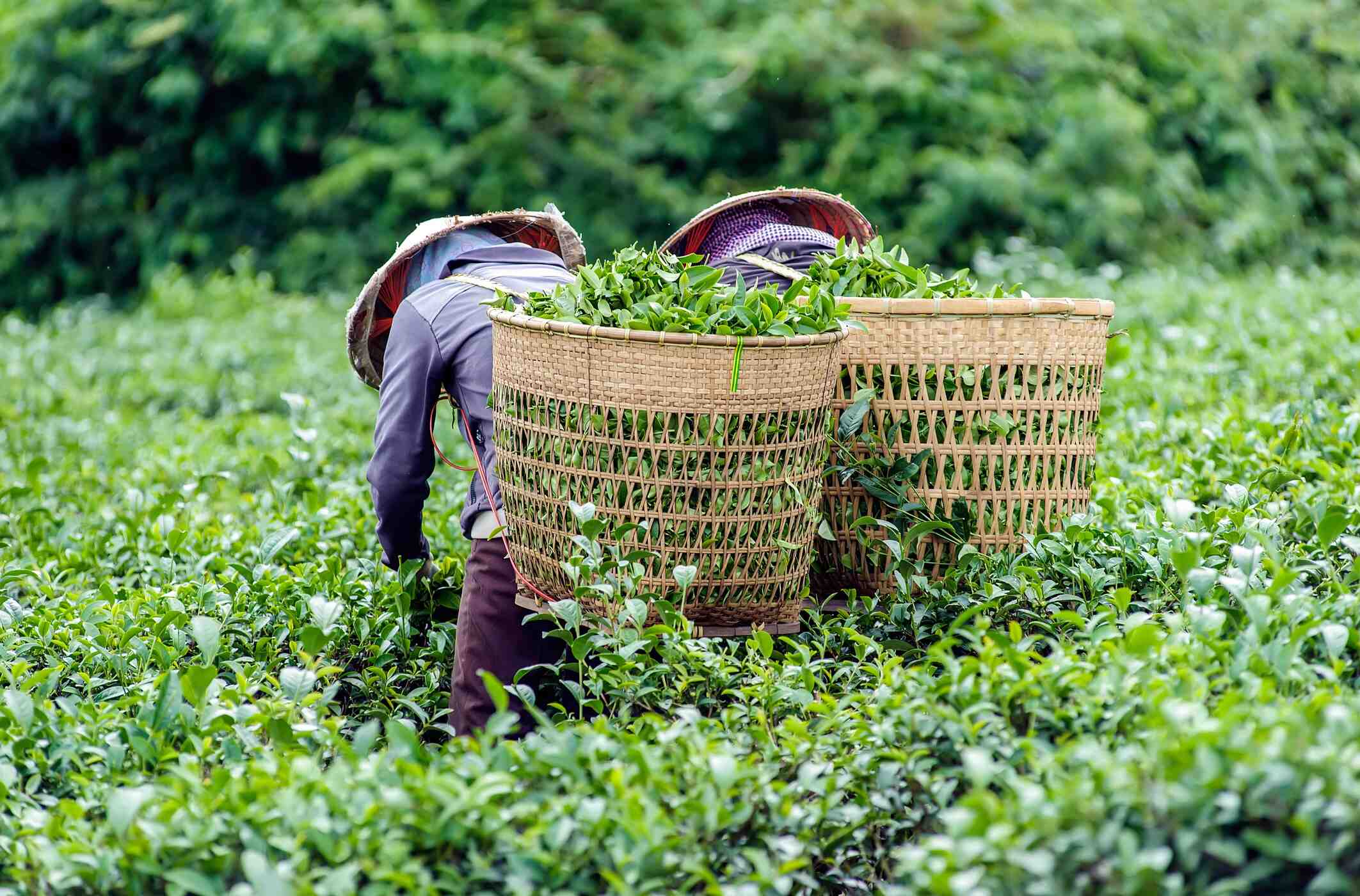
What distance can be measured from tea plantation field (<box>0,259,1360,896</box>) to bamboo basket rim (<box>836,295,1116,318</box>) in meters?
0.47

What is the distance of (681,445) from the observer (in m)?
2.34

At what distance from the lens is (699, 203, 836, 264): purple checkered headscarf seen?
3.24 m

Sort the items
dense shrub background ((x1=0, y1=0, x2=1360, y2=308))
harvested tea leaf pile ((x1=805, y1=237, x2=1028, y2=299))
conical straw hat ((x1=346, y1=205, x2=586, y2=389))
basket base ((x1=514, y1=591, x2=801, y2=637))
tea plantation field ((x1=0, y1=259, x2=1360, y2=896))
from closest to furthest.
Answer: tea plantation field ((x1=0, y1=259, x2=1360, y2=896)), basket base ((x1=514, y1=591, x2=801, y2=637)), harvested tea leaf pile ((x1=805, y1=237, x2=1028, y2=299)), conical straw hat ((x1=346, y1=205, x2=586, y2=389)), dense shrub background ((x1=0, y1=0, x2=1360, y2=308))

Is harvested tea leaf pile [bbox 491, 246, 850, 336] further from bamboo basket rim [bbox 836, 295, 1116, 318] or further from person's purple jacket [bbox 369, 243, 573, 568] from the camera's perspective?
person's purple jacket [bbox 369, 243, 573, 568]

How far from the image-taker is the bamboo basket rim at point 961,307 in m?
2.61

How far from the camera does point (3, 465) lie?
4.80 metres

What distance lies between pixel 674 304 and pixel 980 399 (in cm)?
66

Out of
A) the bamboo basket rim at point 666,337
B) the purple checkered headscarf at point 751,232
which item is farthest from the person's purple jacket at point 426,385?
the purple checkered headscarf at point 751,232

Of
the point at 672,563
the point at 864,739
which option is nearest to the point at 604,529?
the point at 672,563

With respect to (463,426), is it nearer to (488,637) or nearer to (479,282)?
(479,282)

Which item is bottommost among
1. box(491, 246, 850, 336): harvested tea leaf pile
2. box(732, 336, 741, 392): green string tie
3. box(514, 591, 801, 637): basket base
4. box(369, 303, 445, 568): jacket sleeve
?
box(514, 591, 801, 637): basket base

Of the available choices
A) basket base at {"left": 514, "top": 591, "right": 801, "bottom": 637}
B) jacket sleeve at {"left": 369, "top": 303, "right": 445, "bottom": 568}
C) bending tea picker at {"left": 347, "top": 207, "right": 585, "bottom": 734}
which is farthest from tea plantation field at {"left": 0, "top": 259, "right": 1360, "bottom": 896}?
jacket sleeve at {"left": 369, "top": 303, "right": 445, "bottom": 568}

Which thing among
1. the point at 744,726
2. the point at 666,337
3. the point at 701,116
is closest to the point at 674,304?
the point at 666,337

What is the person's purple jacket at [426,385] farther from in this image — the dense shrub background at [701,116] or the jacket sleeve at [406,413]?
the dense shrub background at [701,116]
